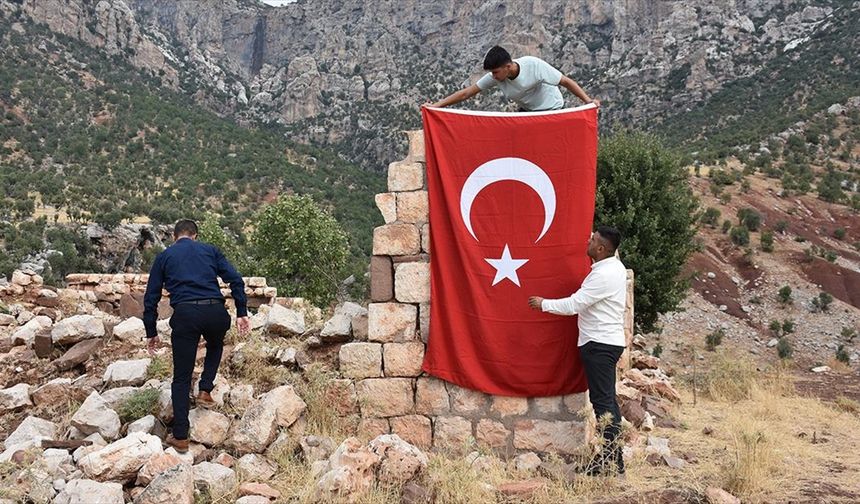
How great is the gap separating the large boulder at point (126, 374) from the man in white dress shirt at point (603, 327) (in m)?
3.96

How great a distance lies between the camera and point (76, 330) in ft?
21.0

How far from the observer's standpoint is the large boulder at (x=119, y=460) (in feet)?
A: 12.9

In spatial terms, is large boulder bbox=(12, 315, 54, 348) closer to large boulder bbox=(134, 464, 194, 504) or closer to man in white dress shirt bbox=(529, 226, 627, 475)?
large boulder bbox=(134, 464, 194, 504)

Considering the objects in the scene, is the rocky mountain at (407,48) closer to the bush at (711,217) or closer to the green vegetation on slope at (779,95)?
the green vegetation on slope at (779,95)

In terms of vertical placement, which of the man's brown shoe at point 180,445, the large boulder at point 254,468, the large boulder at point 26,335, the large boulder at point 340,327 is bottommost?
the large boulder at point 254,468

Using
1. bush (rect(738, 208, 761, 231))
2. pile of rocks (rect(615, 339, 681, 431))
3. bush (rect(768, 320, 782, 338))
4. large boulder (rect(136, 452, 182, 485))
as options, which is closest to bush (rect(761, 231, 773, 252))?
bush (rect(738, 208, 761, 231))

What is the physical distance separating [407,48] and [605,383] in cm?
7312

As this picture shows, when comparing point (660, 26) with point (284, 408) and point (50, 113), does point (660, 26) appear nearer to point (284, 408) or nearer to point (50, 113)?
point (50, 113)

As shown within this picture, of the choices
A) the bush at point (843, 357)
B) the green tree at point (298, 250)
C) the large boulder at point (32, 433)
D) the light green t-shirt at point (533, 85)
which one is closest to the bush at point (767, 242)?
the bush at point (843, 357)

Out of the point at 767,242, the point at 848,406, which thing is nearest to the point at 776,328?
the point at 767,242

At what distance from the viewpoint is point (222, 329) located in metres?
4.80

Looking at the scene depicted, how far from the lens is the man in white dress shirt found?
439 cm

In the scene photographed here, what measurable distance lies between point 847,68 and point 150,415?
4515 cm

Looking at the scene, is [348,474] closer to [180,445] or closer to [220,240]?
[180,445]
